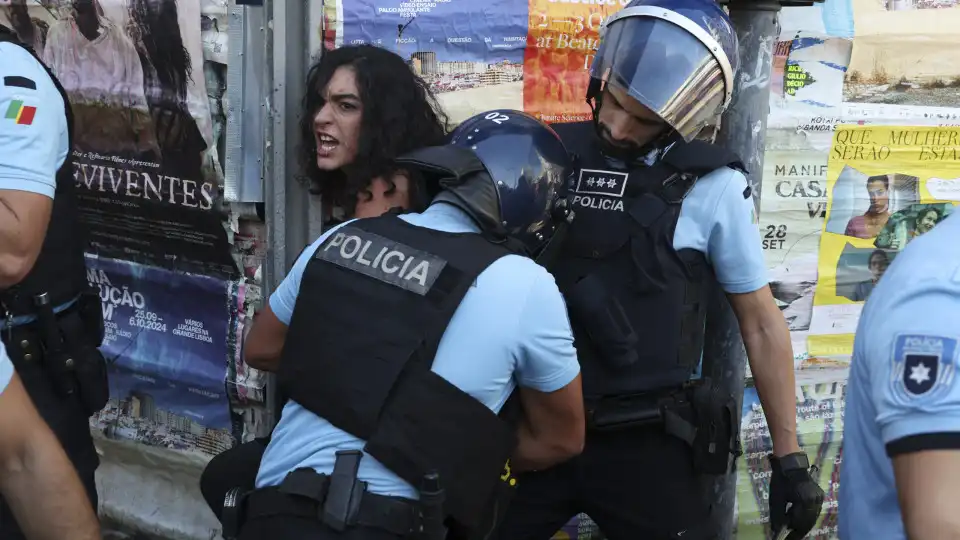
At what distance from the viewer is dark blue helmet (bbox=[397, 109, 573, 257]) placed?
7.13ft

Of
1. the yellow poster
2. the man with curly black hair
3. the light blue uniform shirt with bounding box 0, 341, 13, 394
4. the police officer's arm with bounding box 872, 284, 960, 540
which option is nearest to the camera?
the police officer's arm with bounding box 872, 284, 960, 540

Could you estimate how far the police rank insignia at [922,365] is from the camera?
130cm

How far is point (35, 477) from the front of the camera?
1.74m

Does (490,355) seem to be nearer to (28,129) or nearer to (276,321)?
(276,321)

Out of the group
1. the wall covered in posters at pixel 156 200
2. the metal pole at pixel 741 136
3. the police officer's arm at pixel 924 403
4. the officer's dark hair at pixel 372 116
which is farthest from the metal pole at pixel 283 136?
the police officer's arm at pixel 924 403

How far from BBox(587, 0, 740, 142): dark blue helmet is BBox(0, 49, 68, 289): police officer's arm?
1.45 m

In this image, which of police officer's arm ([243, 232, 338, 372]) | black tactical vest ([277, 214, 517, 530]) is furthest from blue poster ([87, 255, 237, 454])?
black tactical vest ([277, 214, 517, 530])

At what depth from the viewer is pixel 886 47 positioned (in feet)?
12.8

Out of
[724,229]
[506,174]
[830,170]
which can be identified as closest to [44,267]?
[506,174]

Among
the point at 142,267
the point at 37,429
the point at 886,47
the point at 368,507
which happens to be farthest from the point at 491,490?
the point at 886,47

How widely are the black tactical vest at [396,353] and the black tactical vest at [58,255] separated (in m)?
0.89

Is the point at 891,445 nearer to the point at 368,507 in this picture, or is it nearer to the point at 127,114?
the point at 368,507

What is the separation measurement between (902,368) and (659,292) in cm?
123

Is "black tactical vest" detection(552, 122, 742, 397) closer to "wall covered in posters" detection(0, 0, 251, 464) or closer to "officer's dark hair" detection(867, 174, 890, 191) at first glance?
"wall covered in posters" detection(0, 0, 251, 464)
